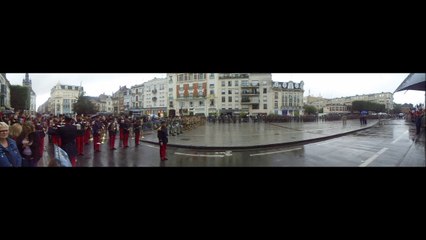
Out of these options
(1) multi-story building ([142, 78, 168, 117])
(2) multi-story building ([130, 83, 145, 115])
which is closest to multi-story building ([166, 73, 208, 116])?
(1) multi-story building ([142, 78, 168, 117])

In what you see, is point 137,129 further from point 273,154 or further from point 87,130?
point 273,154

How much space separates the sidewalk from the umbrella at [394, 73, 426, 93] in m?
3.07

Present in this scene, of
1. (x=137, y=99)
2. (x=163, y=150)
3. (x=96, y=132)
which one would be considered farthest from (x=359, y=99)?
(x=96, y=132)

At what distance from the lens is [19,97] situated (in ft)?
10.5

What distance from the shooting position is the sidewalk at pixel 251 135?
17.5 feet

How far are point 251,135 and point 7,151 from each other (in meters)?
6.68

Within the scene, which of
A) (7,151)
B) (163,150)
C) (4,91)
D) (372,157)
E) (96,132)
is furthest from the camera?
(96,132)

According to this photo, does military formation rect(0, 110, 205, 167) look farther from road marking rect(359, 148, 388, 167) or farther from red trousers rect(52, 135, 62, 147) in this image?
road marking rect(359, 148, 388, 167)

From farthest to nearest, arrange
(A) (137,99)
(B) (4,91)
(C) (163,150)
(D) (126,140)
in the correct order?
1. (D) (126,140)
2. (A) (137,99)
3. (C) (163,150)
4. (B) (4,91)

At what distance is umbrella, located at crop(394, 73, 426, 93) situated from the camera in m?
2.71

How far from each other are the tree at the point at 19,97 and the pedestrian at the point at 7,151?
1.86 feet
